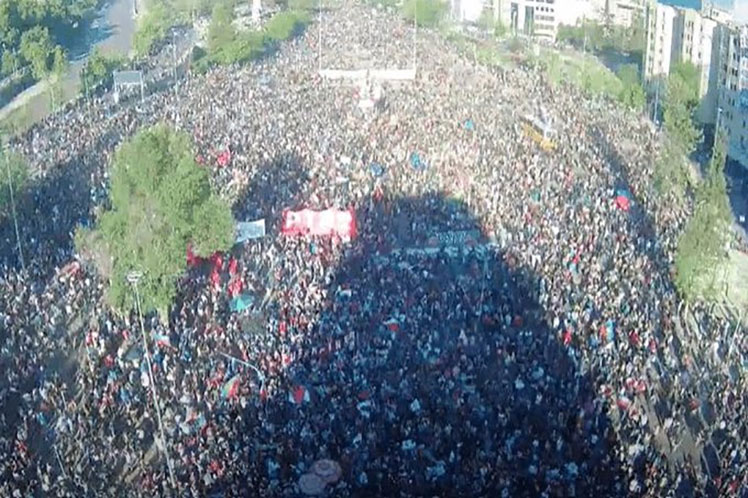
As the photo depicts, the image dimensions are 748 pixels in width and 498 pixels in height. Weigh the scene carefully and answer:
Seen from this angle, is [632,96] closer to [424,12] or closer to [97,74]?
[97,74]

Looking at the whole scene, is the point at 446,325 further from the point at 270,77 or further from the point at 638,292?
the point at 270,77

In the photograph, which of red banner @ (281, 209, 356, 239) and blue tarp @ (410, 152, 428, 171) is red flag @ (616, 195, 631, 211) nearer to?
blue tarp @ (410, 152, 428, 171)

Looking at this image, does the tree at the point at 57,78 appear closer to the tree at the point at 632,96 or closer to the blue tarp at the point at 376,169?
the blue tarp at the point at 376,169

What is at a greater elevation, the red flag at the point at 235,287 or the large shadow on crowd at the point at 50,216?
the large shadow on crowd at the point at 50,216

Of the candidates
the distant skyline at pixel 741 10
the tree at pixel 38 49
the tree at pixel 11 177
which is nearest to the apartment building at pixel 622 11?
the distant skyline at pixel 741 10

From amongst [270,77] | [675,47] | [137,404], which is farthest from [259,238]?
[675,47]
